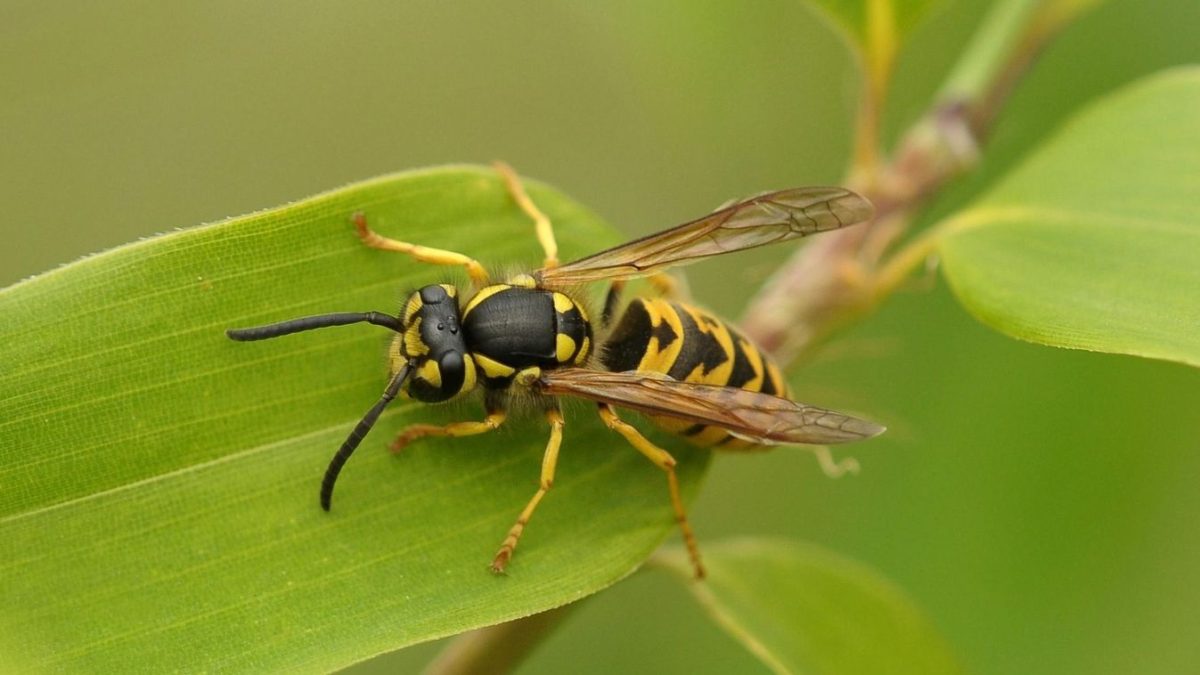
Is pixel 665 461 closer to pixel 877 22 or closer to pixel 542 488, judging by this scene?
pixel 542 488

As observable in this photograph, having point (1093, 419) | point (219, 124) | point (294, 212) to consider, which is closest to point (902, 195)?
point (1093, 419)

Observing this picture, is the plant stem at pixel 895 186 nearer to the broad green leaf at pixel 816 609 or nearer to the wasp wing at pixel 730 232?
the wasp wing at pixel 730 232

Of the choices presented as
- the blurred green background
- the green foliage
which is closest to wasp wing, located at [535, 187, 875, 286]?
the blurred green background

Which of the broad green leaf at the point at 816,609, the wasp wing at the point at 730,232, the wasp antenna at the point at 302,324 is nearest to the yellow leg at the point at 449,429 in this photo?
the wasp antenna at the point at 302,324

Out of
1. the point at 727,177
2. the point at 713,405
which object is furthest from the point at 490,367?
the point at 727,177

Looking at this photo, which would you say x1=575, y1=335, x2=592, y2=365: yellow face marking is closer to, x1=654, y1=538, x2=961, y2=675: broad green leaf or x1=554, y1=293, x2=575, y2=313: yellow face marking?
x1=554, y1=293, x2=575, y2=313: yellow face marking

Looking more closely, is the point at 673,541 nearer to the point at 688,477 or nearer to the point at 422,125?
the point at 688,477
